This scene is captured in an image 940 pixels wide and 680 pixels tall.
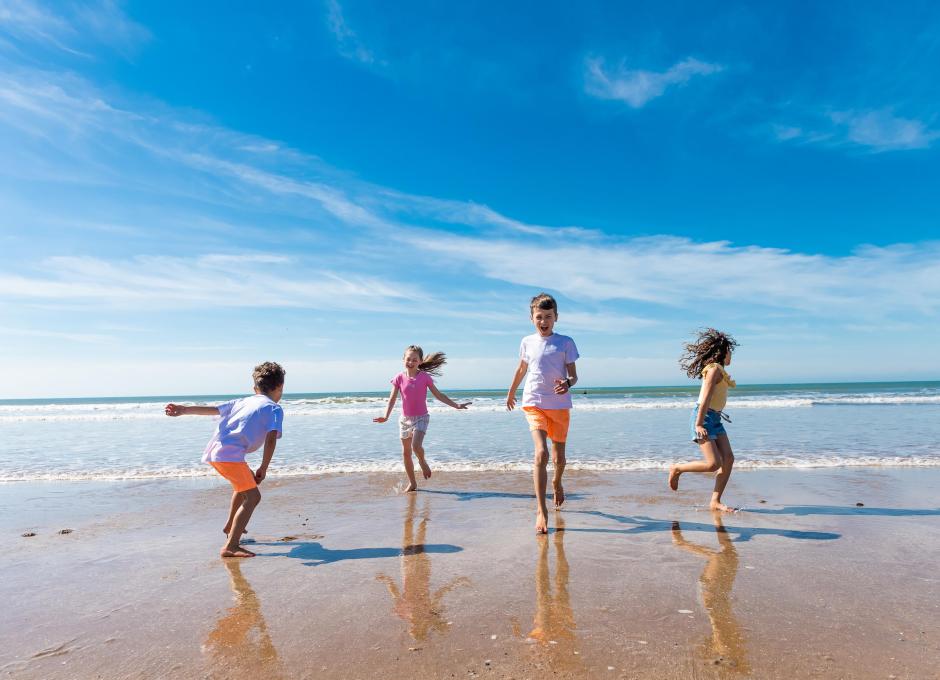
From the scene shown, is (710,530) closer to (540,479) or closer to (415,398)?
(540,479)

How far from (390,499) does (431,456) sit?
13.2 ft

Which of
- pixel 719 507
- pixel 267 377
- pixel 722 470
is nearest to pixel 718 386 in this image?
pixel 722 470

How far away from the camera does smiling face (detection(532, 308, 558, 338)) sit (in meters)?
5.70

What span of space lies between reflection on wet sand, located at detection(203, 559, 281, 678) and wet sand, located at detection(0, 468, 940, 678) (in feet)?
0.04

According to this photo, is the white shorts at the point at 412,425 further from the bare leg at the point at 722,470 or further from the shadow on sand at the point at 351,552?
the bare leg at the point at 722,470

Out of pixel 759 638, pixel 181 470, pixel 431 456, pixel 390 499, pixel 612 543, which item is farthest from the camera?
pixel 431 456

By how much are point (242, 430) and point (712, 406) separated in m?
4.74

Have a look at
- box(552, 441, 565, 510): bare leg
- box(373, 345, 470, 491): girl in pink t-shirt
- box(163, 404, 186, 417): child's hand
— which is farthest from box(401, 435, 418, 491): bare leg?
box(163, 404, 186, 417): child's hand

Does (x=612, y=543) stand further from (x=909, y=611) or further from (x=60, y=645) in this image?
(x=60, y=645)

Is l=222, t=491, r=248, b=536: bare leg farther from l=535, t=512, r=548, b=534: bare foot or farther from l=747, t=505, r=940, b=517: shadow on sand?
l=747, t=505, r=940, b=517: shadow on sand

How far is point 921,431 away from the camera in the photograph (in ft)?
43.9

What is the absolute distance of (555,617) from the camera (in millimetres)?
3229

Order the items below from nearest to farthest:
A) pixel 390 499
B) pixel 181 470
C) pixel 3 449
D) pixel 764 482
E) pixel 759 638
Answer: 1. pixel 759 638
2. pixel 390 499
3. pixel 764 482
4. pixel 181 470
5. pixel 3 449

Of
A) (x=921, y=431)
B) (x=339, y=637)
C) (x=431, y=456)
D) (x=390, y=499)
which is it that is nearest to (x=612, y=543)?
(x=339, y=637)
